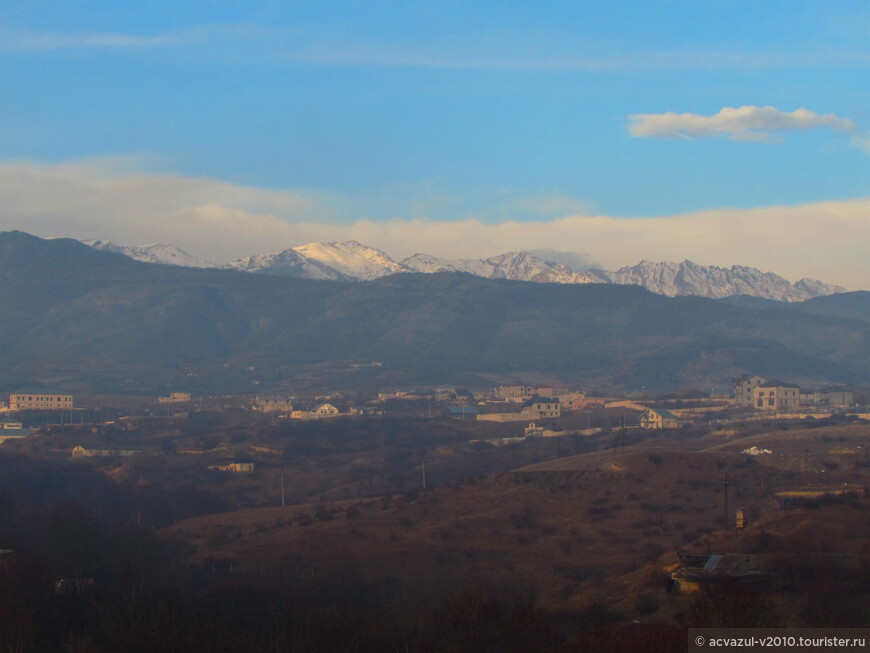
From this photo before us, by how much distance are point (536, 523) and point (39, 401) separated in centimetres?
10395

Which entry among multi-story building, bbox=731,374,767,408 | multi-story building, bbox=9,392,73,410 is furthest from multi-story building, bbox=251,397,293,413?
multi-story building, bbox=731,374,767,408

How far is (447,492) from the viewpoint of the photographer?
71.1 metres

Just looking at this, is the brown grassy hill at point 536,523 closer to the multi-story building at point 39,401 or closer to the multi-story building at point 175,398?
the multi-story building at point 39,401

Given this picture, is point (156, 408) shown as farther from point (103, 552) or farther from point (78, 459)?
point (103, 552)

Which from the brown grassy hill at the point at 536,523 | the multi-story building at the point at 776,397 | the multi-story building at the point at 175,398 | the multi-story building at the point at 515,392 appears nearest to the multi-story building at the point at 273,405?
the multi-story building at the point at 175,398

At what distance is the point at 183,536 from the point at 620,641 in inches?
1579

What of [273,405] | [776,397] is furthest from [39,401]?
[776,397]

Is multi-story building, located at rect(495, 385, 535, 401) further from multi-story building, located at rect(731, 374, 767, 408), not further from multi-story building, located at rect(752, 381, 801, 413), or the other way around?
multi-story building, located at rect(752, 381, 801, 413)

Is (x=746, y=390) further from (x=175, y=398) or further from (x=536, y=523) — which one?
Result: (x=536, y=523)

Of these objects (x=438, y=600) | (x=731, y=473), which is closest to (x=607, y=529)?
(x=731, y=473)

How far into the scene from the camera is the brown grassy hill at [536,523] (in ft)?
173

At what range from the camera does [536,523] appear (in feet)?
202

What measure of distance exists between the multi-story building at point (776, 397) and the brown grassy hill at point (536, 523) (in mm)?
57675

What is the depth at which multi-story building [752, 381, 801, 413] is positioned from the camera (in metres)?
136
